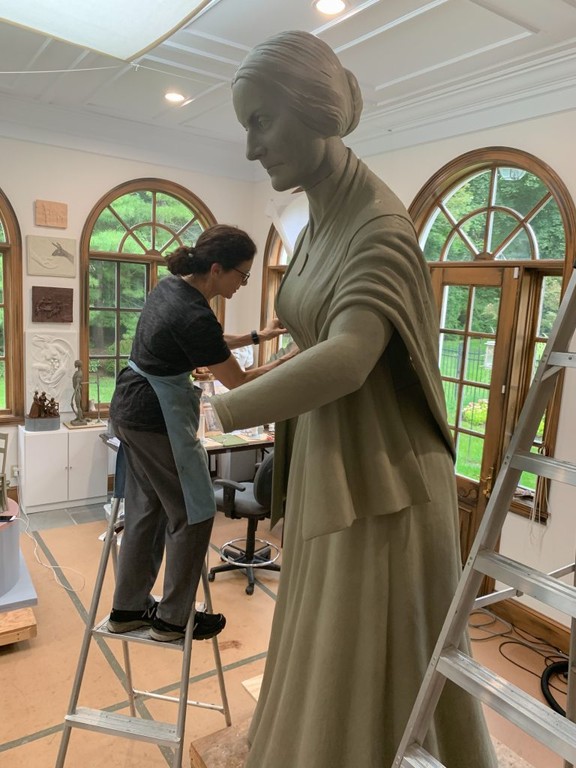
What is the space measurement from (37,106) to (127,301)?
1.65 metres

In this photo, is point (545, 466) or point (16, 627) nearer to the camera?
point (545, 466)

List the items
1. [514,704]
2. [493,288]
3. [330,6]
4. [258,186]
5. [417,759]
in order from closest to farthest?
[514,704], [417,759], [330,6], [493,288], [258,186]

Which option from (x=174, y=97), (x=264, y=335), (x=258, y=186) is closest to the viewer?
(x=264, y=335)

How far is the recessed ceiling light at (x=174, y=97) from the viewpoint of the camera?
161 inches

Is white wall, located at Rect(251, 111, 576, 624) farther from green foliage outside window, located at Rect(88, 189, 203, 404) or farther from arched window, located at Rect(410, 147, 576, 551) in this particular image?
green foliage outside window, located at Rect(88, 189, 203, 404)

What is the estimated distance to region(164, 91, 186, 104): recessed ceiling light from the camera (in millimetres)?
4102

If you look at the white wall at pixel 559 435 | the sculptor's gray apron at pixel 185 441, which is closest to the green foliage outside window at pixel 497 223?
the white wall at pixel 559 435

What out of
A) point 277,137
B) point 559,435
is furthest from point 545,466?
point 559,435

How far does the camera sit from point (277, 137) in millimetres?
1050

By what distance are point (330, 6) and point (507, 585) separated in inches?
105

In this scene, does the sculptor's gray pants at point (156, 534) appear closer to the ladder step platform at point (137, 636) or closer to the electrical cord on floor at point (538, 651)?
the ladder step platform at point (137, 636)

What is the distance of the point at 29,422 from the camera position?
4582mm

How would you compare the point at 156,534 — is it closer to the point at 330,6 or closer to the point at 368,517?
the point at 368,517

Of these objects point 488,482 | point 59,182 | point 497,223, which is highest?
point 59,182
